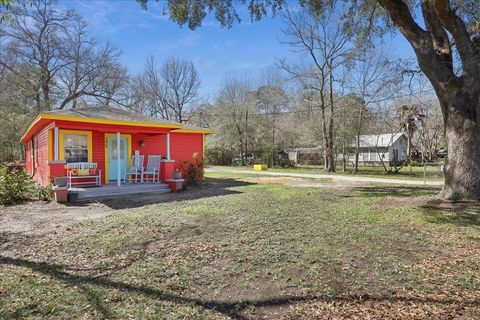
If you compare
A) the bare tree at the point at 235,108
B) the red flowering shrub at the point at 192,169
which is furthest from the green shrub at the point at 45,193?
the bare tree at the point at 235,108

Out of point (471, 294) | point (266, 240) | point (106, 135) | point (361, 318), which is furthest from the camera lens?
point (106, 135)

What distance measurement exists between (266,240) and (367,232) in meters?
1.75

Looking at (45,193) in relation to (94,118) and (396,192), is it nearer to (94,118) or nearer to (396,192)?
(94,118)

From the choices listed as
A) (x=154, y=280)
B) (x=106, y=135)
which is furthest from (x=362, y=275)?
(x=106, y=135)

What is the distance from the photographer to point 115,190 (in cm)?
958

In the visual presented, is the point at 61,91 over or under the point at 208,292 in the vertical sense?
over

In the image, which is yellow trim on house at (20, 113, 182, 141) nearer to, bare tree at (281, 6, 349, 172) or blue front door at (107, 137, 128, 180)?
blue front door at (107, 137, 128, 180)

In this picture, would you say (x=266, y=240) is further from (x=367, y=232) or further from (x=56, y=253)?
(x=56, y=253)

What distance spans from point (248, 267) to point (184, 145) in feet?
34.7

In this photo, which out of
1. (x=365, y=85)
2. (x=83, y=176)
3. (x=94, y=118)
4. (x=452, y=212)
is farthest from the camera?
(x=365, y=85)

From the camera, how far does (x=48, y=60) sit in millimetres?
22953

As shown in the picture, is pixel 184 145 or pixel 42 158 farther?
pixel 184 145

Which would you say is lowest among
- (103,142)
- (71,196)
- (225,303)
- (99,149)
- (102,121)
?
(225,303)

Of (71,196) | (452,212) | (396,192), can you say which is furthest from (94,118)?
(396,192)
